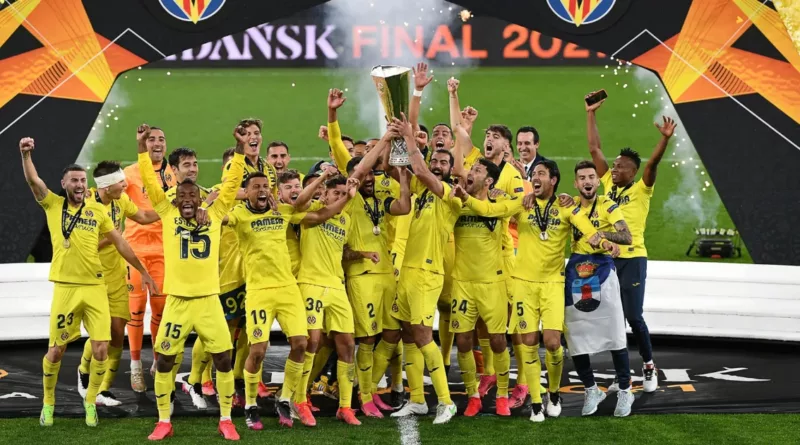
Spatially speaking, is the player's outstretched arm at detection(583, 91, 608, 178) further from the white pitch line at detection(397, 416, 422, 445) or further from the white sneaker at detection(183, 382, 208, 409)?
the white sneaker at detection(183, 382, 208, 409)

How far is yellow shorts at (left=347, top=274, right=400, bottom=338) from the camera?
25.8 ft

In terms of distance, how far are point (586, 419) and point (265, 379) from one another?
2938 millimetres

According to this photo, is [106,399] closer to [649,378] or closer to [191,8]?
[649,378]

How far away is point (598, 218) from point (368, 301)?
6.04ft

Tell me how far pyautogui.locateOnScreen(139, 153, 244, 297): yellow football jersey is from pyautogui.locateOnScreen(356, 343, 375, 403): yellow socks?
129 cm

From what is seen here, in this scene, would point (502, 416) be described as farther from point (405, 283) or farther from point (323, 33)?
point (323, 33)

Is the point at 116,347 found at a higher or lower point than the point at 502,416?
higher

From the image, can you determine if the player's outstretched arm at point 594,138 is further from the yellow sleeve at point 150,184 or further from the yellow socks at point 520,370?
the yellow sleeve at point 150,184

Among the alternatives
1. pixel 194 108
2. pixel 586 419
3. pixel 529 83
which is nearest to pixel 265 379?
pixel 586 419

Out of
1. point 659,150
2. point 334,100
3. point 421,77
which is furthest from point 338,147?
point 659,150

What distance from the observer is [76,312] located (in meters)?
7.48

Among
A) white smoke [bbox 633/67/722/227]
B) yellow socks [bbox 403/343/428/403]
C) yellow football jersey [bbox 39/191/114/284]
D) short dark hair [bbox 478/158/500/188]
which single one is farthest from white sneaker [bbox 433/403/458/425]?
white smoke [bbox 633/67/722/227]

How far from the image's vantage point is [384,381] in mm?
9133

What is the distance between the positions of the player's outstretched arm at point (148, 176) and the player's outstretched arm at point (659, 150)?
3876 millimetres
